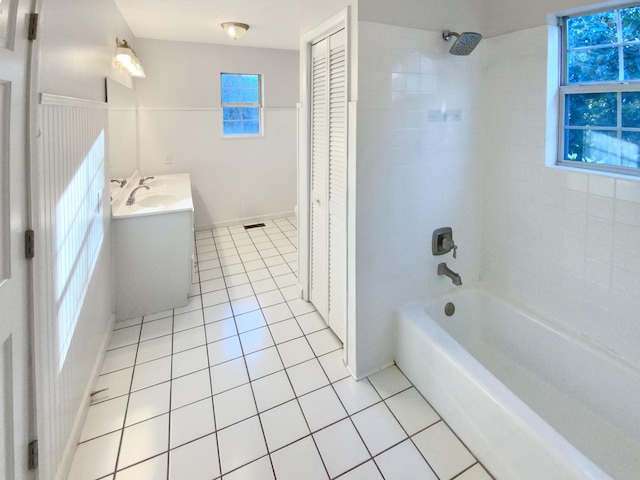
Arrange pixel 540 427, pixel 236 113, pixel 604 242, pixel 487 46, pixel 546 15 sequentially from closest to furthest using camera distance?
pixel 540 427, pixel 604 242, pixel 546 15, pixel 487 46, pixel 236 113

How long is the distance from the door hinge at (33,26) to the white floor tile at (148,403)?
5.50 ft

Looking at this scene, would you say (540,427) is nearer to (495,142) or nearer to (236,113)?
(495,142)

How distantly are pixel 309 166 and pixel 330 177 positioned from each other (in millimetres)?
365

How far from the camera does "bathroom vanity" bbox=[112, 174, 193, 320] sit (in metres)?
2.57

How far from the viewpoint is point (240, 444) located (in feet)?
5.24

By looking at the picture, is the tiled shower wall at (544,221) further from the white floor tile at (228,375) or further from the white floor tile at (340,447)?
the white floor tile at (228,375)

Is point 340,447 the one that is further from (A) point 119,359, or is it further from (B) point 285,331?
(A) point 119,359

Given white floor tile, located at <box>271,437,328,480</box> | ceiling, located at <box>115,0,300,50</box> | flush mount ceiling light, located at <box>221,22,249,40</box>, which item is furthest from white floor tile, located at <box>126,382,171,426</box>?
flush mount ceiling light, located at <box>221,22,249,40</box>

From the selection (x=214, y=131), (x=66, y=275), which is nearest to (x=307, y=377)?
(x=66, y=275)

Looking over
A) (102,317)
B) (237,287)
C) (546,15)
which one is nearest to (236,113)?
(237,287)

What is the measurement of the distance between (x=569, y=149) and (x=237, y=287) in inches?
103

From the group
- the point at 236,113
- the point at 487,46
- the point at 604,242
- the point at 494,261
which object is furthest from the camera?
the point at 236,113

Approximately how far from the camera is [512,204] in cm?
213

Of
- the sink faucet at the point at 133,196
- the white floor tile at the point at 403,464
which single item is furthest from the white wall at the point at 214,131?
the white floor tile at the point at 403,464
